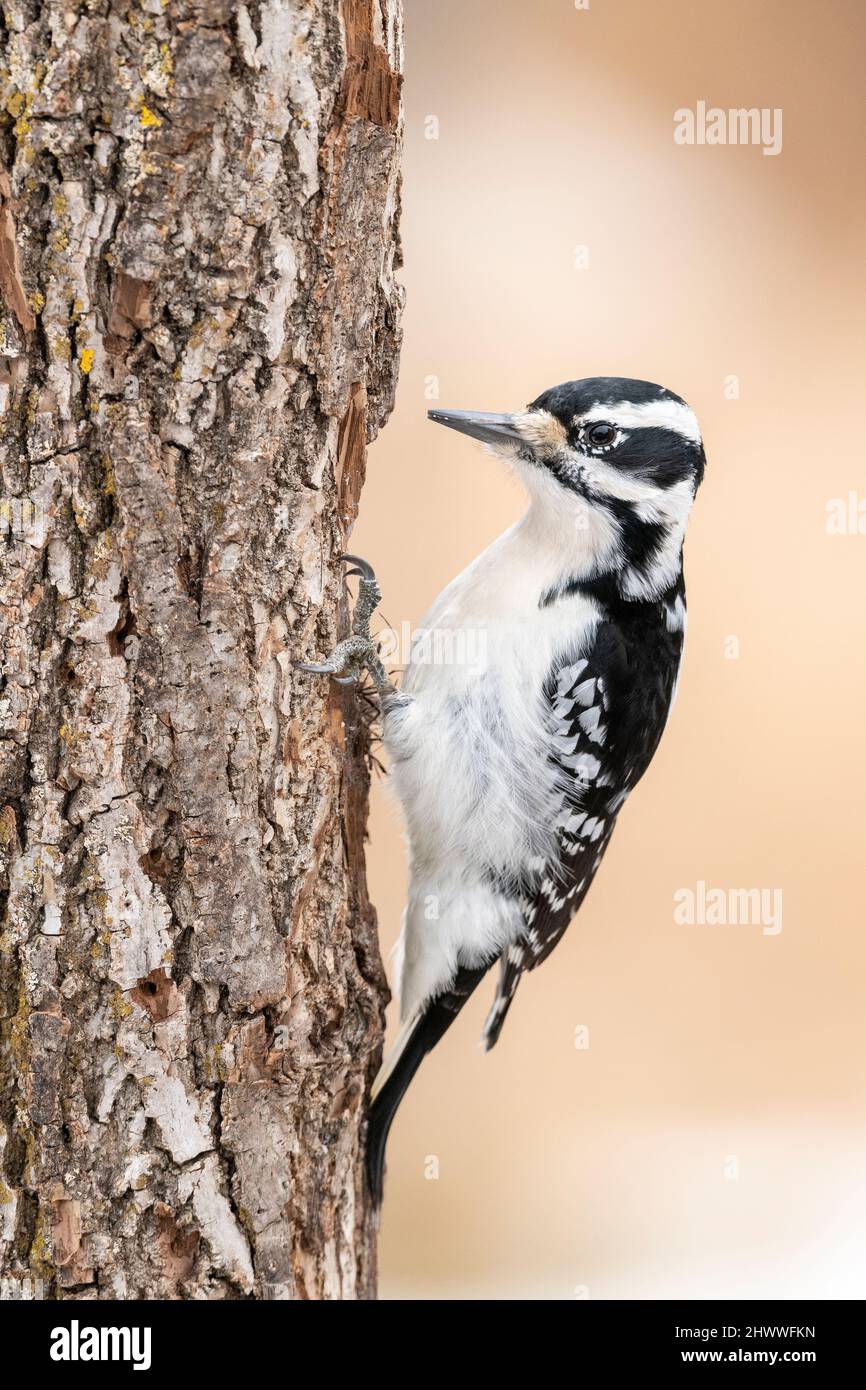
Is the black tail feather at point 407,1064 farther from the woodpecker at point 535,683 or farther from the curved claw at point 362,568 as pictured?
the curved claw at point 362,568

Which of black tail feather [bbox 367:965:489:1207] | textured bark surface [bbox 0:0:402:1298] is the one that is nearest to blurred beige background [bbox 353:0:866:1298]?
black tail feather [bbox 367:965:489:1207]

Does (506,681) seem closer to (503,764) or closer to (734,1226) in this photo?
(503,764)

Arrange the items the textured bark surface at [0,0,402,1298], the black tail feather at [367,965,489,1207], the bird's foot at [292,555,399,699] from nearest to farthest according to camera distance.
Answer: the textured bark surface at [0,0,402,1298]
the bird's foot at [292,555,399,699]
the black tail feather at [367,965,489,1207]

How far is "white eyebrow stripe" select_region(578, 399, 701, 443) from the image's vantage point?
1780 mm

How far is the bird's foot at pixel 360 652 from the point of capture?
150 centimetres

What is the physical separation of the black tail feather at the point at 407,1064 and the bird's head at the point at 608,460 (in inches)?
28.4

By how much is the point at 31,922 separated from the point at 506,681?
844 millimetres

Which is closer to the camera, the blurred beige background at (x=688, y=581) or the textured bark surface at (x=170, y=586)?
the textured bark surface at (x=170, y=586)

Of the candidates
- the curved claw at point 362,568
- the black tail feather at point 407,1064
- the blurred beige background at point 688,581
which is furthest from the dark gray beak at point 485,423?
the blurred beige background at point 688,581

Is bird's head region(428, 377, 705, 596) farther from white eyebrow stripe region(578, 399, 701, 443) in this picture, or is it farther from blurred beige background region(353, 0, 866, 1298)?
blurred beige background region(353, 0, 866, 1298)

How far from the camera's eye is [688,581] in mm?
3312

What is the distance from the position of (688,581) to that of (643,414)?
1581mm

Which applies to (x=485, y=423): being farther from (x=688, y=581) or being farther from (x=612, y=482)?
(x=688, y=581)

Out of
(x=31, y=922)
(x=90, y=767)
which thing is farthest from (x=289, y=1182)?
(x=90, y=767)
